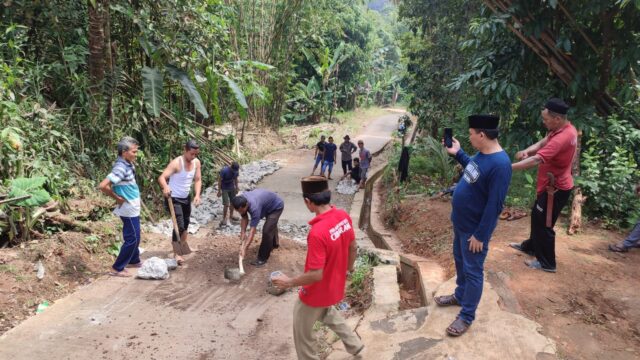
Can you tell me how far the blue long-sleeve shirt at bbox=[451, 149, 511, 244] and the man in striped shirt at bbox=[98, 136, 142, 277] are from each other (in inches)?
146

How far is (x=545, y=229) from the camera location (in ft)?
14.0

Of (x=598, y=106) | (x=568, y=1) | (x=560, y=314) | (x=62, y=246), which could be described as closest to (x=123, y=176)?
(x=62, y=246)

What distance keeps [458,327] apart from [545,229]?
1.67m

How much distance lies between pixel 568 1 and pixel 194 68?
703 cm

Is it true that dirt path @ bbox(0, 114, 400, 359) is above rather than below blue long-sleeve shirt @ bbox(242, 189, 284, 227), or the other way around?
below

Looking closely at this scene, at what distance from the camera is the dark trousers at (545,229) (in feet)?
13.9

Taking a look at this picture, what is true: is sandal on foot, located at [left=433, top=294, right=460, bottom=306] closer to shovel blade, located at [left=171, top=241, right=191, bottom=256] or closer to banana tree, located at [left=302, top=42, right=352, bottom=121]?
shovel blade, located at [left=171, top=241, right=191, bottom=256]

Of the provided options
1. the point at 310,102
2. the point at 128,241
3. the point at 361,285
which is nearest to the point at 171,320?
the point at 128,241

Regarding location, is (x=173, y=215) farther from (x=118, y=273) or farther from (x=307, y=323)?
(x=307, y=323)

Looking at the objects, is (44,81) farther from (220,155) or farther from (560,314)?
(560,314)

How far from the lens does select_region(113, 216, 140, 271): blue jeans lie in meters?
5.20

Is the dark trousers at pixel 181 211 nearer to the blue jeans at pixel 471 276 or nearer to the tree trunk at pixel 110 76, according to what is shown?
the tree trunk at pixel 110 76

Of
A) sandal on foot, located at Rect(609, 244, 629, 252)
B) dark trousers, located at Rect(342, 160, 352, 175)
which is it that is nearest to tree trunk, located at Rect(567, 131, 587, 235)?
sandal on foot, located at Rect(609, 244, 629, 252)

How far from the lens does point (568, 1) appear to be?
6.38 meters
